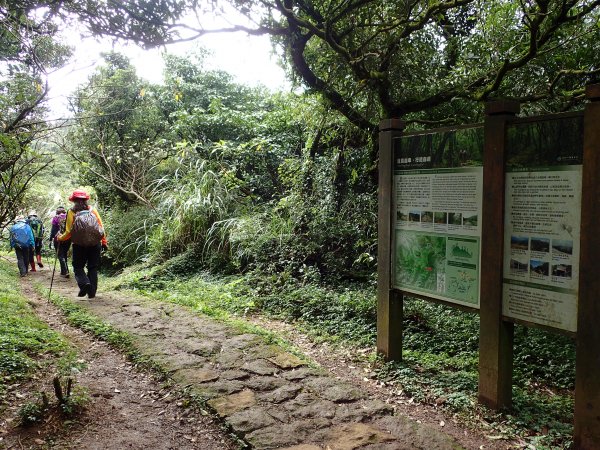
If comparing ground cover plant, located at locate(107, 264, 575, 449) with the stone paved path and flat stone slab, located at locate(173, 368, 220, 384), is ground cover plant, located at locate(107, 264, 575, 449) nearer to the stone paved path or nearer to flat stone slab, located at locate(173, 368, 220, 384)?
the stone paved path

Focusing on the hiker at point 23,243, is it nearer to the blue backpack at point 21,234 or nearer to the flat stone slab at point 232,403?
the blue backpack at point 21,234

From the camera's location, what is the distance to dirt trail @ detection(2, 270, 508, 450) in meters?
2.82

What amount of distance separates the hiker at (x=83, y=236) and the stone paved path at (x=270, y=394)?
1.87 m

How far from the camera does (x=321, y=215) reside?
8.09 m

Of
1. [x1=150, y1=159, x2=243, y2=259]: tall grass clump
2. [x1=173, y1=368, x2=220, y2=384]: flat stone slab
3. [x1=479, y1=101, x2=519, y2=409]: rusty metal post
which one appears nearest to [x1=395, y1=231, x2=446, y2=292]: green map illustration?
[x1=479, y1=101, x2=519, y2=409]: rusty metal post

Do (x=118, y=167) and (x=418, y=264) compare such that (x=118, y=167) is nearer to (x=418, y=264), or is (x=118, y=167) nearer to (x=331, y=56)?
(x=331, y=56)

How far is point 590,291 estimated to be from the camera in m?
2.67

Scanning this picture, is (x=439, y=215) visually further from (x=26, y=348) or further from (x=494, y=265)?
(x=26, y=348)

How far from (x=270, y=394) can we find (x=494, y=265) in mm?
1920

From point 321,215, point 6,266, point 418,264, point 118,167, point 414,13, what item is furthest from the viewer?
point 118,167

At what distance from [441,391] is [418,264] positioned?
3.44 ft

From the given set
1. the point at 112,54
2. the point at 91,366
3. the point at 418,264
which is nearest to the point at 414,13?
the point at 418,264

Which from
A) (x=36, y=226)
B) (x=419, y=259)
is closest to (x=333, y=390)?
(x=419, y=259)

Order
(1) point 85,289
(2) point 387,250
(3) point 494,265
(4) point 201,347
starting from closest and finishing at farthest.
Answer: (3) point 494,265 < (2) point 387,250 < (4) point 201,347 < (1) point 85,289
